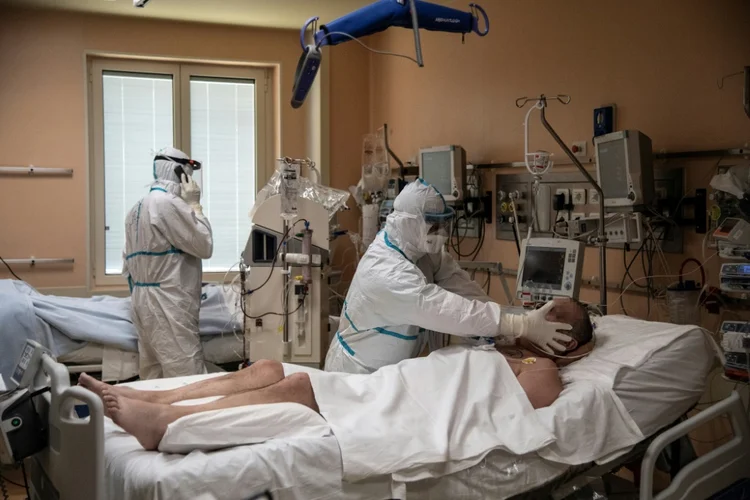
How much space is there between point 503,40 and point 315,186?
4.80 feet

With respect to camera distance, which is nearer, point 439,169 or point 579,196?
point 579,196

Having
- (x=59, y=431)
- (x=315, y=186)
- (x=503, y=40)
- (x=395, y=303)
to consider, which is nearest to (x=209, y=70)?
(x=315, y=186)

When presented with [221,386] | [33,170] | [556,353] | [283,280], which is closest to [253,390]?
[221,386]

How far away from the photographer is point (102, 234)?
5348mm

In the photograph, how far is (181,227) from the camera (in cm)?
367

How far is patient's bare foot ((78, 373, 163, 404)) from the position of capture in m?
1.96

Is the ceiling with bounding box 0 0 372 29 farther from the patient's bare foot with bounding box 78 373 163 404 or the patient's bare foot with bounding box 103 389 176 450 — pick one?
the patient's bare foot with bounding box 103 389 176 450

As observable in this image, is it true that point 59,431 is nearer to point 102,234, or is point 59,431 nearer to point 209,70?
point 102,234

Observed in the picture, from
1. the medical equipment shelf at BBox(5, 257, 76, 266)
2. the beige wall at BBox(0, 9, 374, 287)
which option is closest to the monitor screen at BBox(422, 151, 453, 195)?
the beige wall at BBox(0, 9, 374, 287)

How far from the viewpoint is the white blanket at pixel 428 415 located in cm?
194

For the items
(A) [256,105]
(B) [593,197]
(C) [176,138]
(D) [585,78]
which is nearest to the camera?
(B) [593,197]

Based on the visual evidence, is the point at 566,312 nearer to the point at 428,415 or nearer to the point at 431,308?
the point at 431,308

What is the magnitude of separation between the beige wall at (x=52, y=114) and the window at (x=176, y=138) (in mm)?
161

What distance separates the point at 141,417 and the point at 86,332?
1999 millimetres
